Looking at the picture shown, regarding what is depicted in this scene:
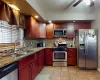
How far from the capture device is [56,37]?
7355mm

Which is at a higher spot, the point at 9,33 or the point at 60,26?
the point at 60,26

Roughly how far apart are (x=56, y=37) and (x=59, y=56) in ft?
3.62

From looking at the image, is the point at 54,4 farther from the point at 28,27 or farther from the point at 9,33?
the point at 9,33

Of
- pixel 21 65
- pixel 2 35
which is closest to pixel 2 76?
pixel 21 65

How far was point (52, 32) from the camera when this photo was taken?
7.19m

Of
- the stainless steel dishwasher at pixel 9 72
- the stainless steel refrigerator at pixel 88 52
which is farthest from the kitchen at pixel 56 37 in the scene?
the stainless steel dishwasher at pixel 9 72

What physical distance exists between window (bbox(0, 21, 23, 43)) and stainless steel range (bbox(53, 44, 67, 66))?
2113 mm

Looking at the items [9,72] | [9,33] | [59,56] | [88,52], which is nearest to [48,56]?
[59,56]

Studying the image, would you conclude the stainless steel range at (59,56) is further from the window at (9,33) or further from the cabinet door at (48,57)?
the window at (9,33)

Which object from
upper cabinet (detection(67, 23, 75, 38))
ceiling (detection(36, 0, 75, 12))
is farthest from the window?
upper cabinet (detection(67, 23, 75, 38))

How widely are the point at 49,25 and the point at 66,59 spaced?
1.90 m

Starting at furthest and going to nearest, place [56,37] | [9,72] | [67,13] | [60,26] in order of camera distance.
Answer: [56,37]
[60,26]
[67,13]
[9,72]

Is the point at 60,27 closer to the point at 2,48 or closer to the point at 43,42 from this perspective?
the point at 43,42

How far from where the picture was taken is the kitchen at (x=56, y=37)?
4199 millimetres
